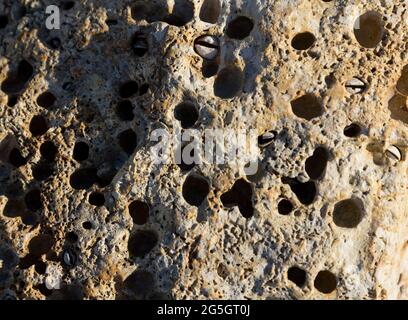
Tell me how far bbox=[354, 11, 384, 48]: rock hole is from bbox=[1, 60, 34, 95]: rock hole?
61.8 inches

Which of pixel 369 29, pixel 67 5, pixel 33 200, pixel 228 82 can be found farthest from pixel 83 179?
pixel 369 29

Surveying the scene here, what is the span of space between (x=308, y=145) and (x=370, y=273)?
0.61m

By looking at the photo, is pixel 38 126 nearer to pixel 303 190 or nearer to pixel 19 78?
pixel 19 78

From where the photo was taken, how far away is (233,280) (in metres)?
2.81

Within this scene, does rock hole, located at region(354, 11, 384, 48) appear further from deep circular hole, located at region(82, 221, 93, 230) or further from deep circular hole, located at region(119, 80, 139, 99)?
deep circular hole, located at region(82, 221, 93, 230)

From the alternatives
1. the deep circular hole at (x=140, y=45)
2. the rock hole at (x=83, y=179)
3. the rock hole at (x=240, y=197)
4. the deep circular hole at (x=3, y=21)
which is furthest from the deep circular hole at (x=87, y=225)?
the deep circular hole at (x=3, y=21)

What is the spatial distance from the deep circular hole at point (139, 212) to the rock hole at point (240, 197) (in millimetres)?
342

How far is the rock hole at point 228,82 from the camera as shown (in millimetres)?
2965

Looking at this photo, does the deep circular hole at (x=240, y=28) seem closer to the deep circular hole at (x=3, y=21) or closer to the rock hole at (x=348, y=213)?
the rock hole at (x=348, y=213)

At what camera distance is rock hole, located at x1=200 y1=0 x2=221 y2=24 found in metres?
3.09

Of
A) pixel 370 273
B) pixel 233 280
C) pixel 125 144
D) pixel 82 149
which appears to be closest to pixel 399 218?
pixel 370 273

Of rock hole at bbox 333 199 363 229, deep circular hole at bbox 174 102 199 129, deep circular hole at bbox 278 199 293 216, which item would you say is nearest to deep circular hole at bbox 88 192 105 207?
deep circular hole at bbox 174 102 199 129

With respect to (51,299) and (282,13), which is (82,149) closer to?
(51,299)

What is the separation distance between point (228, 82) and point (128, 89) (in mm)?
481
